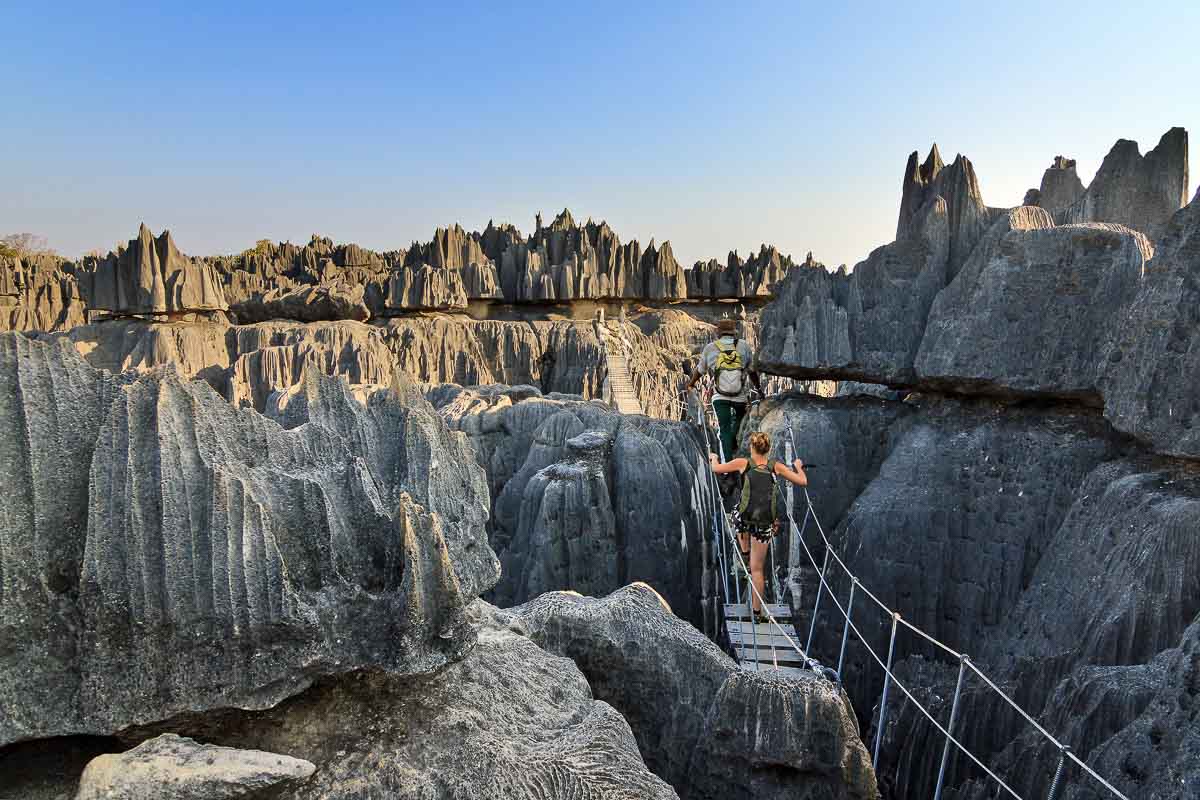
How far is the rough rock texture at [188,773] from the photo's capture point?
6.22ft

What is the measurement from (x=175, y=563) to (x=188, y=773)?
0.56 meters

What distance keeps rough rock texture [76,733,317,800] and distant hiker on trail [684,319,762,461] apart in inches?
195

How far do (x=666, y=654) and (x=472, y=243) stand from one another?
30.6 meters

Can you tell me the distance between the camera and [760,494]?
4676 mm

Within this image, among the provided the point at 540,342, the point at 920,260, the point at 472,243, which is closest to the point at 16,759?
the point at 920,260

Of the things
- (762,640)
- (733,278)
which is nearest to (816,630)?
(762,640)

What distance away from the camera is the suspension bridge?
9.93ft

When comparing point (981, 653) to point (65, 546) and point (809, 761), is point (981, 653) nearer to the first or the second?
point (809, 761)

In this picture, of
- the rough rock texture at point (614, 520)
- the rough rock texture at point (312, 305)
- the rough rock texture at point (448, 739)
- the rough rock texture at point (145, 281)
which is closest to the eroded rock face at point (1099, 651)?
the rough rock texture at point (448, 739)

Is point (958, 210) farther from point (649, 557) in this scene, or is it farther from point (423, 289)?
point (423, 289)

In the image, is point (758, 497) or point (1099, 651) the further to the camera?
point (758, 497)

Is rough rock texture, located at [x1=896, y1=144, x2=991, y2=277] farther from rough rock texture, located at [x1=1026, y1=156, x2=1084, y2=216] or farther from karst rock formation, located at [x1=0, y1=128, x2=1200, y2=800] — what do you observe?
rough rock texture, located at [x1=1026, y1=156, x2=1084, y2=216]

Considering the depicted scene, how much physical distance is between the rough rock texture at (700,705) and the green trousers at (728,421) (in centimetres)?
261

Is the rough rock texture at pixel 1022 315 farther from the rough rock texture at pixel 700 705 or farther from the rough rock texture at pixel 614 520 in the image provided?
the rough rock texture at pixel 700 705
